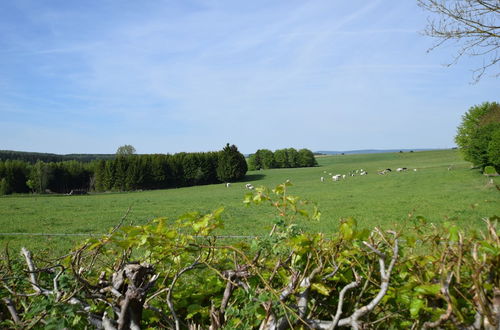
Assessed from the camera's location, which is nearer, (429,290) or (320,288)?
(429,290)

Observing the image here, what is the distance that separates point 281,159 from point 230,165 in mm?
24863

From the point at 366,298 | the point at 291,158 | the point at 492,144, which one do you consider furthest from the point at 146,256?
the point at 291,158

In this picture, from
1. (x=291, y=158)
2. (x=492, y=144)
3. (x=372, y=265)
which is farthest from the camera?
(x=291, y=158)

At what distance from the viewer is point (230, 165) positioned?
5512cm

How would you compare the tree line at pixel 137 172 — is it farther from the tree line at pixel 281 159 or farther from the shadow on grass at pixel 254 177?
the tree line at pixel 281 159

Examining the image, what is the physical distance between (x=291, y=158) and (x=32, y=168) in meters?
46.7

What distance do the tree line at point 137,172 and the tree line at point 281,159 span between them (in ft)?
70.5

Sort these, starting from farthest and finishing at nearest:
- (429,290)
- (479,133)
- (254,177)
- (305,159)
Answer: (305,159), (254,177), (479,133), (429,290)

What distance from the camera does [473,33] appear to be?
755 centimetres

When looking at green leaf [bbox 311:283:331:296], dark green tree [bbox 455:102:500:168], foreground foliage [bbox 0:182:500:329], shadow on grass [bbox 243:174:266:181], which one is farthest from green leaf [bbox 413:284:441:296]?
shadow on grass [bbox 243:174:266:181]

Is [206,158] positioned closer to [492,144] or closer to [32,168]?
[32,168]

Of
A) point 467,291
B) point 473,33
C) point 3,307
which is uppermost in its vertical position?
point 473,33

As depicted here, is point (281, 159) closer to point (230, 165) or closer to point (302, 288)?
point (230, 165)

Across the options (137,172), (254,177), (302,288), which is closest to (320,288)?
(302,288)
